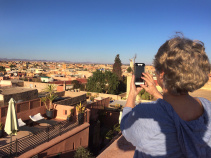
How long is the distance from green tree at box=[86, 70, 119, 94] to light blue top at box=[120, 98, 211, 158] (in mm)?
27122

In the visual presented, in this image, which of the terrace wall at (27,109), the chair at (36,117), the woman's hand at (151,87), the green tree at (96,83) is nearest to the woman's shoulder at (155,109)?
the woman's hand at (151,87)

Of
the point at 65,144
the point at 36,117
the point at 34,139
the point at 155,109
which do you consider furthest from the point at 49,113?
the point at 155,109

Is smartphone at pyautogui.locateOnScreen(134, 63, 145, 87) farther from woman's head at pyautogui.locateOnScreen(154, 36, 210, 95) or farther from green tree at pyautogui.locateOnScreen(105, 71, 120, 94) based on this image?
green tree at pyautogui.locateOnScreen(105, 71, 120, 94)

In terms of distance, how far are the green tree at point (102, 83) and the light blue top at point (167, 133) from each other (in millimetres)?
27122

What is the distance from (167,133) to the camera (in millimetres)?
973

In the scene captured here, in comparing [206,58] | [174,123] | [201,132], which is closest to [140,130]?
[174,123]

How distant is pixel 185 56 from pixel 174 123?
1.17 feet

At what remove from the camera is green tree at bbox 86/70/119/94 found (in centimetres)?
2841

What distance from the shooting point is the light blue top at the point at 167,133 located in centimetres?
95

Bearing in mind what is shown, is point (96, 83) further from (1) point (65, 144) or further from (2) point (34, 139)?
(2) point (34, 139)

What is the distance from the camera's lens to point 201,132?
0.99 m

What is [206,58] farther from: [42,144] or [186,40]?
[42,144]

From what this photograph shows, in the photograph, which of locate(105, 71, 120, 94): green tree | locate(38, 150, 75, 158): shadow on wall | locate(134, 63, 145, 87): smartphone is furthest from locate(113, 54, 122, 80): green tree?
locate(134, 63, 145, 87): smartphone

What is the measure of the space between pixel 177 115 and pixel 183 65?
0.26 meters
